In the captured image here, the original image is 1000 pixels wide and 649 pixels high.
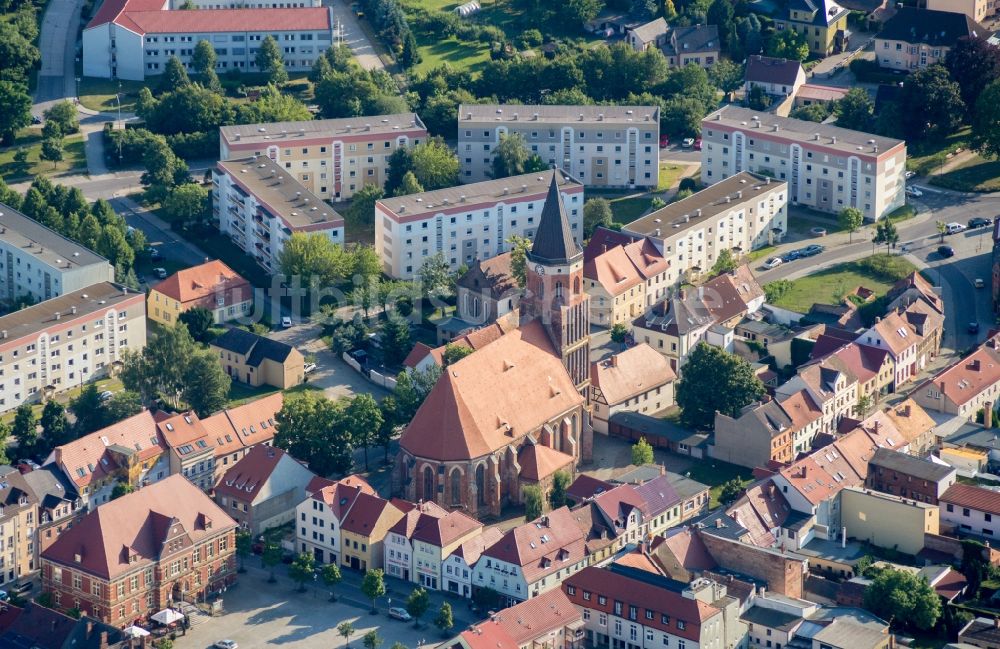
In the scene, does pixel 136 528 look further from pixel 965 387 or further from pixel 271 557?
pixel 965 387

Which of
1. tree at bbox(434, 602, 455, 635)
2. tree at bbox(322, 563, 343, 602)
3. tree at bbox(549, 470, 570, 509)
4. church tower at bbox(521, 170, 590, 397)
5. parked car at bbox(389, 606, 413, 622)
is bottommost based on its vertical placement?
parked car at bbox(389, 606, 413, 622)

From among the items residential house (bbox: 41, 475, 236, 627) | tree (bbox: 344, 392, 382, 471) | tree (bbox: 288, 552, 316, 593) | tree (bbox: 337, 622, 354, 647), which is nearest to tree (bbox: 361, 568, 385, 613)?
tree (bbox: 337, 622, 354, 647)

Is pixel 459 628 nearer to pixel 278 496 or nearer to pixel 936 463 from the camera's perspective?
pixel 278 496

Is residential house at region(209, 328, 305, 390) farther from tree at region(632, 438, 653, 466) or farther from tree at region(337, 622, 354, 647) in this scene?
tree at region(337, 622, 354, 647)

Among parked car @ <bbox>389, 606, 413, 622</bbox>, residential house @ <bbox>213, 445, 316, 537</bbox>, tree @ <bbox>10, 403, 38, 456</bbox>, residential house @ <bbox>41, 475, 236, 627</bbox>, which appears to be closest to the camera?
residential house @ <bbox>41, 475, 236, 627</bbox>

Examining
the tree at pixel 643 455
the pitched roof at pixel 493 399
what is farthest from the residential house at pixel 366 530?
the tree at pixel 643 455

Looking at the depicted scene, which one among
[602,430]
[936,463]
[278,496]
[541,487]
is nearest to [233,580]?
[278,496]

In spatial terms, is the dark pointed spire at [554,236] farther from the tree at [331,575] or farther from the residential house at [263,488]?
the tree at [331,575]

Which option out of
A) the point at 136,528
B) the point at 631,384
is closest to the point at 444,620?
the point at 136,528
